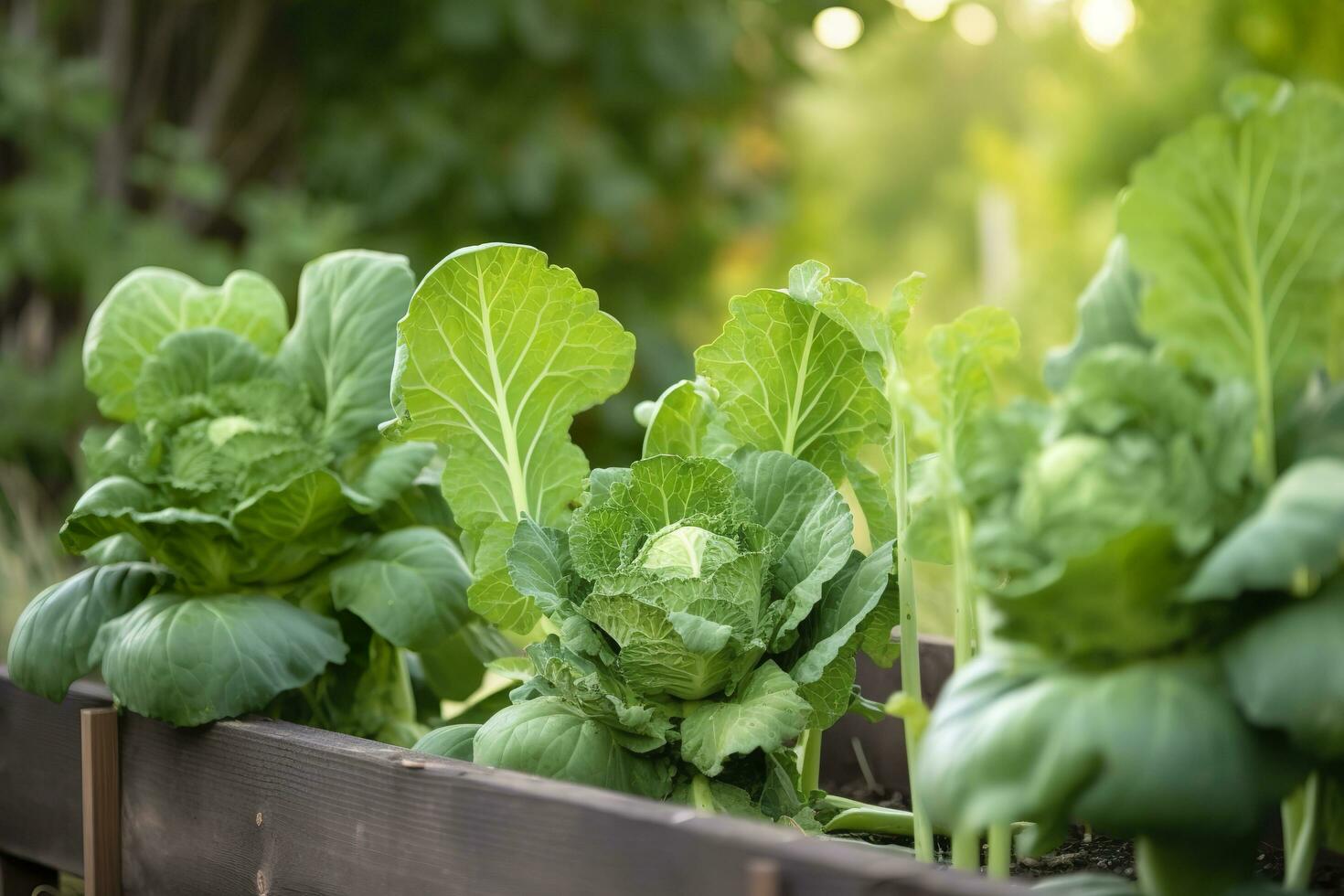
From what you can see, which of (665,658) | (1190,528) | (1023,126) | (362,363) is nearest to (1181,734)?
(1190,528)

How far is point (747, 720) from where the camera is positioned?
900 millimetres

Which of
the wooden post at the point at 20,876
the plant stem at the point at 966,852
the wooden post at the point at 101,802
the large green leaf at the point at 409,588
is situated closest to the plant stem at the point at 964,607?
the plant stem at the point at 966,852

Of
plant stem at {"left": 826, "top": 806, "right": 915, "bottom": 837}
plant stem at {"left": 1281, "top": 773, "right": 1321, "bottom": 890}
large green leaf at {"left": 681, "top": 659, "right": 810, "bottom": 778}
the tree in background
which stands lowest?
plant stem at {"left": 826, "top": 806, "right": 915, "bottom": 837}

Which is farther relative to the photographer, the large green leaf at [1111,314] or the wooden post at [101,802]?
the wooden post at [101,802]

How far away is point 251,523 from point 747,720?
0.59 m

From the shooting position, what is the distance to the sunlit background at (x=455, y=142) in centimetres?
341

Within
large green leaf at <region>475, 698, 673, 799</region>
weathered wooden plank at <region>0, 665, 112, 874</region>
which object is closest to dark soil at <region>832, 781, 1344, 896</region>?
large green leaf at <region>475, 698, 673, 799</region>

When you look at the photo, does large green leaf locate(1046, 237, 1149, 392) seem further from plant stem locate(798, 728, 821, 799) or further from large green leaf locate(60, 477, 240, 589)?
large green leaf locate(60, 477, 240, 589)

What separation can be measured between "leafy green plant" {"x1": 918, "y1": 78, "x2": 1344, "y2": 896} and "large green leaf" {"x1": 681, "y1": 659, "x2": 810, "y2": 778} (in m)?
0.19

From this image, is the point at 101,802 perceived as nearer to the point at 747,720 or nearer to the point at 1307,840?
the point at 747,720

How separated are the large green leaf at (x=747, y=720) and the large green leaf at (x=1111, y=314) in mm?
319

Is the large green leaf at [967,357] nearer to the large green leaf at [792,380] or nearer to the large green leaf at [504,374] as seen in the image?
the large green leaf at [792,380]

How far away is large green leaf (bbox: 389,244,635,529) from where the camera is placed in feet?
3.40

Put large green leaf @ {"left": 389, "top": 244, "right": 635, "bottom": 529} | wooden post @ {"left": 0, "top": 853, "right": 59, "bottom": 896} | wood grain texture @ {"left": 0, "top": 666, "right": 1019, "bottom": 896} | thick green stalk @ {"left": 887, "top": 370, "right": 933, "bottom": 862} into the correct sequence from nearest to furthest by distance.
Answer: wood grain texture @ {"left": 0, "top": 666, "right": 1019, "bottom": 896}
thick green stalk @ {"left": 887, "top": 370, "right": 933, "bottom": 862}
large green leaf @ {"left": 389, "top": 244, "right": 635, "bottom": 529}
wooden post @ {"left": 0, "top": 853, "right": 59, "bottom": 896}
